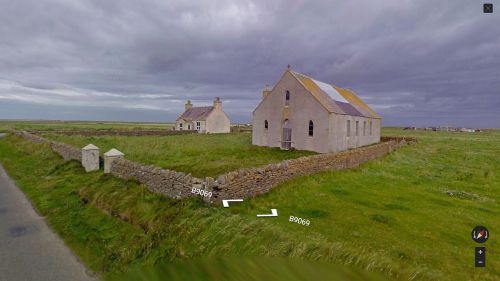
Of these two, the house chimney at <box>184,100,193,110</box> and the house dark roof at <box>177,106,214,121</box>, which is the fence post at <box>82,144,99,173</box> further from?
the house chimney at <box>184,100,193,110</box>

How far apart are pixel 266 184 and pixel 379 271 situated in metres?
6.13

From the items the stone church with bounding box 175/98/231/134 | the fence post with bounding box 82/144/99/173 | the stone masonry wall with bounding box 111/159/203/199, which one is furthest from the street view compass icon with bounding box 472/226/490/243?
the stone church with bounding box 175/98/231/134

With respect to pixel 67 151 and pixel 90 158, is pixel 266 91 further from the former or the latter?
pixel 90 158

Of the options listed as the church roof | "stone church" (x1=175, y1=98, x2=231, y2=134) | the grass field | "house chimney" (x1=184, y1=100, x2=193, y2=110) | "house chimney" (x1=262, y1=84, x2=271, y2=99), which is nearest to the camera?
the grass field

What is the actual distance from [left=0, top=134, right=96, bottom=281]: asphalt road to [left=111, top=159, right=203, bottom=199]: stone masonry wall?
339 cm

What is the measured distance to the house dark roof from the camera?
6228cm

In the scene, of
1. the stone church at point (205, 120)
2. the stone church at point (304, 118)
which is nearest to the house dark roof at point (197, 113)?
the stone church at point (205, 120)

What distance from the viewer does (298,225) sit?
26.2 feet

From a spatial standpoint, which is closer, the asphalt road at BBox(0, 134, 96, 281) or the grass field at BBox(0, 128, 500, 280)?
the asphalt road at BBox(0, 134, 96, 281)

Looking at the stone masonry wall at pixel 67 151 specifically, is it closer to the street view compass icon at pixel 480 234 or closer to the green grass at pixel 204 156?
the green grass at pixel 204 156

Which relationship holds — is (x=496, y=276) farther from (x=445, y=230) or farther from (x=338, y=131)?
(x=338, y=131)

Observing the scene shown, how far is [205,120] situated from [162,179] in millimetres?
50534

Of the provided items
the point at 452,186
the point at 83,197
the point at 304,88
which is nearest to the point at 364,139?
the point at 304,88

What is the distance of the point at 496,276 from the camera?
18.5ft
